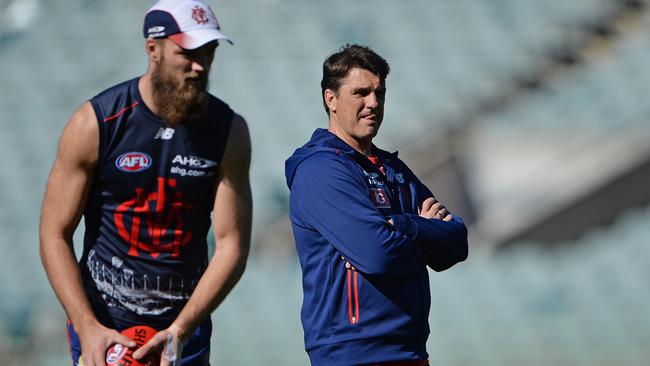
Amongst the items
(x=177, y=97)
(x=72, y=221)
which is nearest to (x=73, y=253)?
(x=72, y=221)

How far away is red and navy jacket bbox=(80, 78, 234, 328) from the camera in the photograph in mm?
3053

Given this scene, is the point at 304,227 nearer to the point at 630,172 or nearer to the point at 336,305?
the point at 336,305

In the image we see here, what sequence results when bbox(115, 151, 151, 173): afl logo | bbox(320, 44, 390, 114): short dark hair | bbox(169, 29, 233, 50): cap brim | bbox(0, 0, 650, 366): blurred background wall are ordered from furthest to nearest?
bbox(0, 0, 650, 366): blurred background wall → bbox(320, 44, 390, 114): short dark hair → bbox(115, 151, 151, 173): afl logo → bbox(169, 29, 233, 50): cap brim

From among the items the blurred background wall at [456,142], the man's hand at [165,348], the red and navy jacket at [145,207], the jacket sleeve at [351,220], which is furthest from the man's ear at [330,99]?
the blurred background wall at [456,142]

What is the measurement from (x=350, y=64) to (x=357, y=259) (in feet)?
2.20

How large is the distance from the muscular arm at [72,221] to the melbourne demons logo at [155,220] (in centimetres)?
14

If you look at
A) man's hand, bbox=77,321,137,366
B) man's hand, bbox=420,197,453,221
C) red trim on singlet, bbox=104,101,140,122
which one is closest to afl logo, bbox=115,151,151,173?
red trim on singlet, bbox=104,101,140,122

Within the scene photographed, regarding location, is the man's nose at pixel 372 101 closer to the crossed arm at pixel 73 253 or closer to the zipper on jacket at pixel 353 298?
the crossed arm at pixel 73 253

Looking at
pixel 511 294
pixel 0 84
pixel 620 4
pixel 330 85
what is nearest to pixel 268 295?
pixel 511 294

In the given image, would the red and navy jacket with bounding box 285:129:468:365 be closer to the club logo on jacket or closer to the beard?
the club logo on jacket

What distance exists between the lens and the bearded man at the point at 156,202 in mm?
3002

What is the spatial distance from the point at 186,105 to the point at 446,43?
6.97 meters

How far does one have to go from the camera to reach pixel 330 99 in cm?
335

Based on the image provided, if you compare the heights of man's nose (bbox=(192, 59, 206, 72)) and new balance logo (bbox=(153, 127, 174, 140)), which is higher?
man's nose (bbox=(192, 59, 206, 72))
